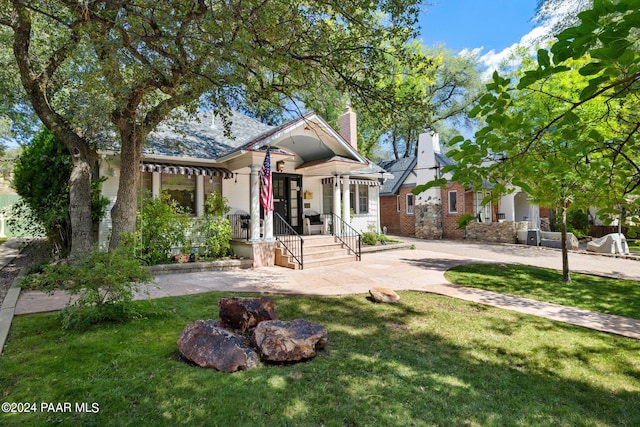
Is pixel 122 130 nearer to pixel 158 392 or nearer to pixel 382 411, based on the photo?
pixel 158 392

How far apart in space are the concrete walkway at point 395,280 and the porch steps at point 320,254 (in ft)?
1.52

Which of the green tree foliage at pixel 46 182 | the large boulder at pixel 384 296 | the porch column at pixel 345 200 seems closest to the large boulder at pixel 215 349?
the large boulder at pixel 384 296

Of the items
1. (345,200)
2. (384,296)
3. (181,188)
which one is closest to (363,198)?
(345,200)

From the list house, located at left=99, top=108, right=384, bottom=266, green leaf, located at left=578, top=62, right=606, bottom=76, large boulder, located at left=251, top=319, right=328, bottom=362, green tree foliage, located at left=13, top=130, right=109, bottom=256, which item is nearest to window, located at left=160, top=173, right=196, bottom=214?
house, located at left=99, top=108, right=384, bottom=266

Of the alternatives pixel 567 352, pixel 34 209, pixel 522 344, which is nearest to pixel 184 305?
pixel 522 344

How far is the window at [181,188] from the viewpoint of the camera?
1181cm

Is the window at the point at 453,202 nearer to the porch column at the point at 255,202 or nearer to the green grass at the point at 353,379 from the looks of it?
the porch column at the point at 255,202

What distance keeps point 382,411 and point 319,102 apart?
6.26 metres

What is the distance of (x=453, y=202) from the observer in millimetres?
20922

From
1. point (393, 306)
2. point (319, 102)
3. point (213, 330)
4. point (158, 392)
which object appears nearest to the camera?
A: point (158, 392)

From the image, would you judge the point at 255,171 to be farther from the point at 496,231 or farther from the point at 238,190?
the point at 496,231

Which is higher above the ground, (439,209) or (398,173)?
(398,173)

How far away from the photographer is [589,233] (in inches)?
811

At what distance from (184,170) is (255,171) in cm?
227
